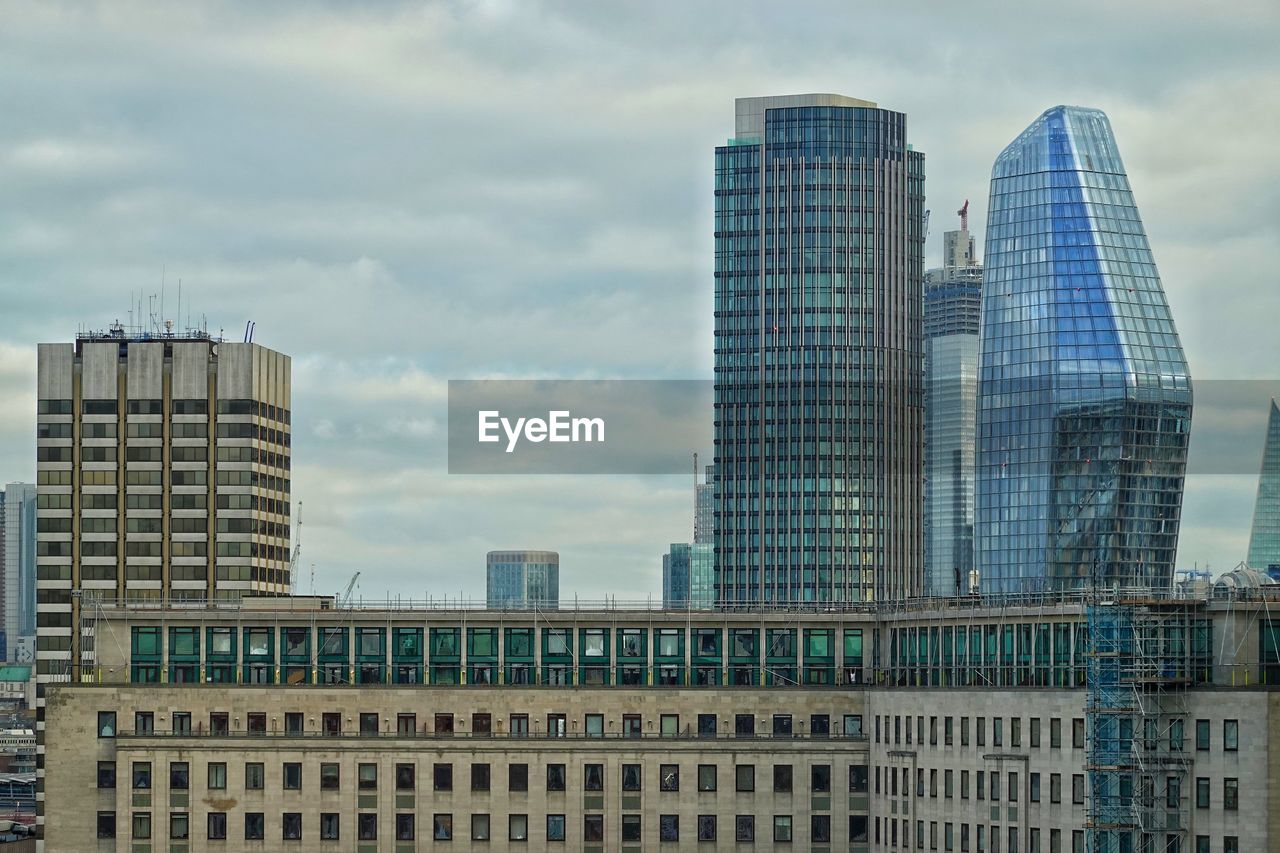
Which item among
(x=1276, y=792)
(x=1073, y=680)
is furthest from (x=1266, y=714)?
(x=1073, y=680)

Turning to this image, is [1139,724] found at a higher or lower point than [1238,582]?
lower

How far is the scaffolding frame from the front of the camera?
184 m

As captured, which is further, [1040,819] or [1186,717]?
[1040,819]

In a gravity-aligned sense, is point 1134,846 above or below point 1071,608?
below

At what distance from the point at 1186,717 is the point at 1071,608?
53.4 ft

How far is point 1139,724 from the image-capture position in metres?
184

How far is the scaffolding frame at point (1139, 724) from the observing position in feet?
602

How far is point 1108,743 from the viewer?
186 meters

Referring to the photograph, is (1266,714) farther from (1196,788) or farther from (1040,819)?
(1040,819)

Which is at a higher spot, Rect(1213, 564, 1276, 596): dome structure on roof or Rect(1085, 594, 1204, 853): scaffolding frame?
Rect(1213, 564, 1276, 596): dome structure on roof

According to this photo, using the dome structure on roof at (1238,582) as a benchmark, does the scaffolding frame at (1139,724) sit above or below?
below

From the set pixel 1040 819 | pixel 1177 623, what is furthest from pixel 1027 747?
pixel 1177 623

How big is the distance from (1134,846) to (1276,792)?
12.0 m

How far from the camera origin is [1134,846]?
604 ft
